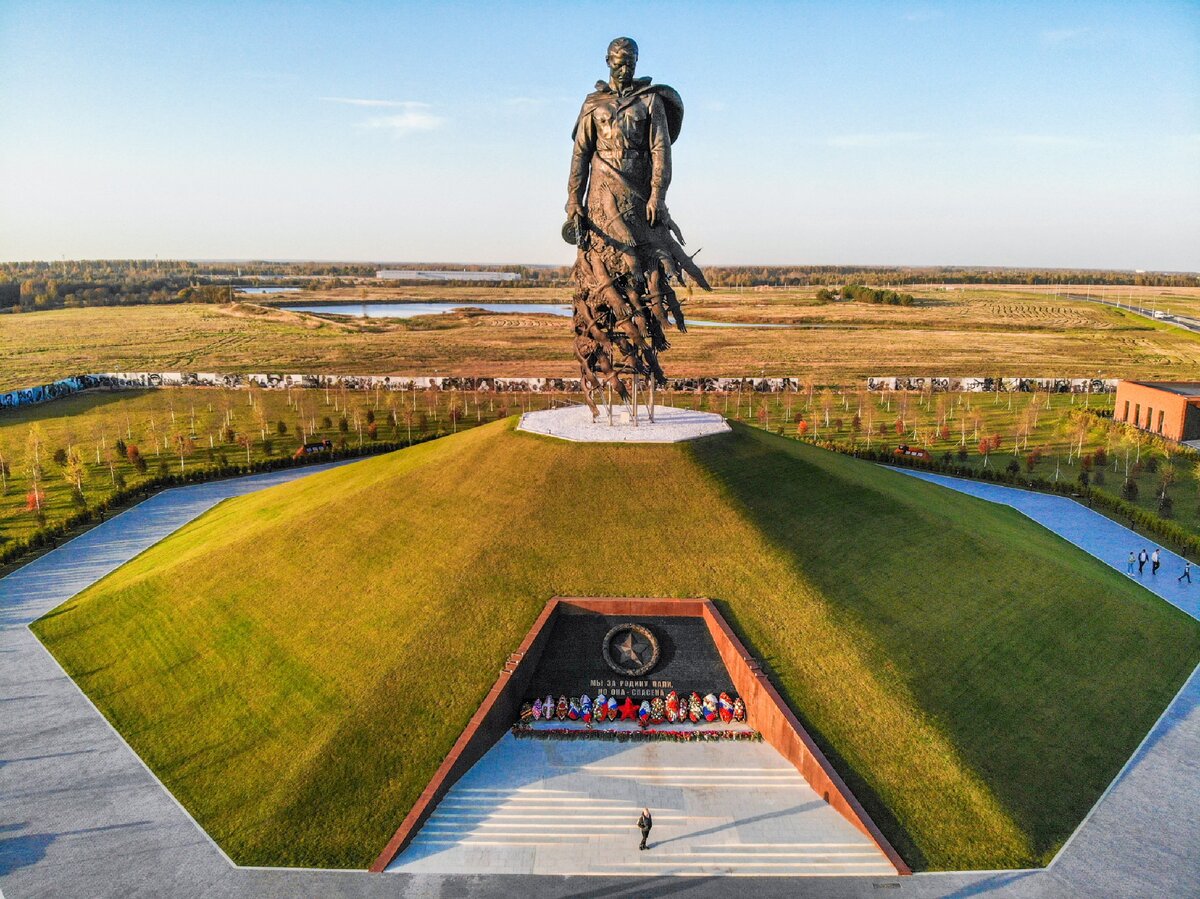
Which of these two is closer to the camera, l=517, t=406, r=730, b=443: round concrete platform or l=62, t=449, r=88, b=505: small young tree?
l=517, t=406, r=730, b=443: round concrete platform

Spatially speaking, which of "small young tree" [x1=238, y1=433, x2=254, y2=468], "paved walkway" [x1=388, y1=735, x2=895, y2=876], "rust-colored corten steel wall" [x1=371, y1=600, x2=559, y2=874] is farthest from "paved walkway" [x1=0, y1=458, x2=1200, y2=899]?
"small young tree" [x1=238, y1=433, x2=254, y2=468]

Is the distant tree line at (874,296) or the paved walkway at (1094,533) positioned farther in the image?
the distant tree line at (874,296)

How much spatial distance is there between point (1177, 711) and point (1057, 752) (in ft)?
17.1

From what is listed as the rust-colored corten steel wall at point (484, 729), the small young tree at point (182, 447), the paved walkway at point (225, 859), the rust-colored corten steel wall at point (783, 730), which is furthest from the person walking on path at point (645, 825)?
the small young tree at point (182, 447)

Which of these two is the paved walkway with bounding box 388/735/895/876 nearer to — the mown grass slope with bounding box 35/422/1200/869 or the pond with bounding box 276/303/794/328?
the mown grass slope with bounding box 35/422/1200/869

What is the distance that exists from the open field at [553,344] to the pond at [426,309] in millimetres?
8978

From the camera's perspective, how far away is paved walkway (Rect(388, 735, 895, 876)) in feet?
54.4

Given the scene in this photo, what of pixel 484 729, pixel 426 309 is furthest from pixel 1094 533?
pixel 426 309

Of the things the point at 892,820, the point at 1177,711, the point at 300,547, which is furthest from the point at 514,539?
the point at 1177,711

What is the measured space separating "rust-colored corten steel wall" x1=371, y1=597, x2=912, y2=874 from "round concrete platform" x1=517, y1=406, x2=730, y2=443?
903 centimetres

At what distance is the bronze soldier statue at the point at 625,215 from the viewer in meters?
29.0

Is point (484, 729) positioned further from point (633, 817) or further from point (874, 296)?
point (874, 296)

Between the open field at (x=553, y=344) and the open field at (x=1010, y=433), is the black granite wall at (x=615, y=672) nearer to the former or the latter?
the open field at (x=1010, y=433)

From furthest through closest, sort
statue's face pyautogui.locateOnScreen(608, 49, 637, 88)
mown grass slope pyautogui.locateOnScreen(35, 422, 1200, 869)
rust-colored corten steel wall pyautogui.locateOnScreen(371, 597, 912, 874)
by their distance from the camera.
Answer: statue's face pyautogui.locateOnScreen(608, 49, 637, 88), mown grass slope pyautogui.locateOnScreen(35, 422, 1200, 869), rust-colored corten steel wall pyautogui.locateOnScreen(371, 597, 912, 874)
